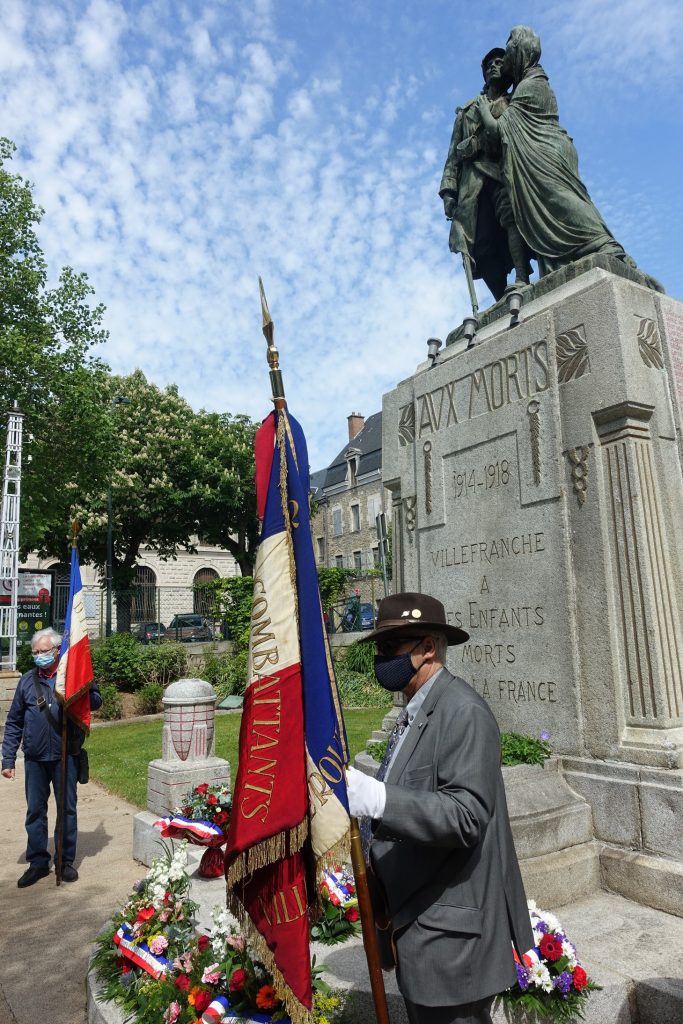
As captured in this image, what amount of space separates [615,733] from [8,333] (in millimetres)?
21420

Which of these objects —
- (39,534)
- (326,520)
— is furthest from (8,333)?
(326,520)

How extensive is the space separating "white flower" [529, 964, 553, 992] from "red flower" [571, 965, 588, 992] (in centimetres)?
11

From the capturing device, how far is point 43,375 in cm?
2275

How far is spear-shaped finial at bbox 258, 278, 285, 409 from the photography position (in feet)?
9.39

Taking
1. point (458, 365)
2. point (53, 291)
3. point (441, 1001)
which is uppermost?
point (53, 291)

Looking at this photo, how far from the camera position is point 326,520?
5247 centimetres

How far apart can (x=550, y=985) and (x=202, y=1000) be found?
1.59 m

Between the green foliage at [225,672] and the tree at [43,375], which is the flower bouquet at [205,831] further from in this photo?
the tree at [43,375]

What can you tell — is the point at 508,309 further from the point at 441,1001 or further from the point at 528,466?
the point at 441,1001

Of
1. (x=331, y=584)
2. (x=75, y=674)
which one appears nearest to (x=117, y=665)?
(x=331, y=584)

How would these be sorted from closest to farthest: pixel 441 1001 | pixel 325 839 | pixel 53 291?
pixel 441 1001 < pixel 325 839 < pixel 53 291

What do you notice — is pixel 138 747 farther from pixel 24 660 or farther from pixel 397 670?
pixel 397 670

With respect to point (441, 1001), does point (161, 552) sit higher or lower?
higher

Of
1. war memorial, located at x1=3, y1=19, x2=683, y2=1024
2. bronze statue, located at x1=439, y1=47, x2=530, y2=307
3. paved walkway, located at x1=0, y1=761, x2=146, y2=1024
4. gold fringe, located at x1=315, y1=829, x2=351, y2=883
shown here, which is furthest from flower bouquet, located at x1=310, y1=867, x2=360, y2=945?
bronze statue, located at x1=439, y1=47, x2=530, y2=307
